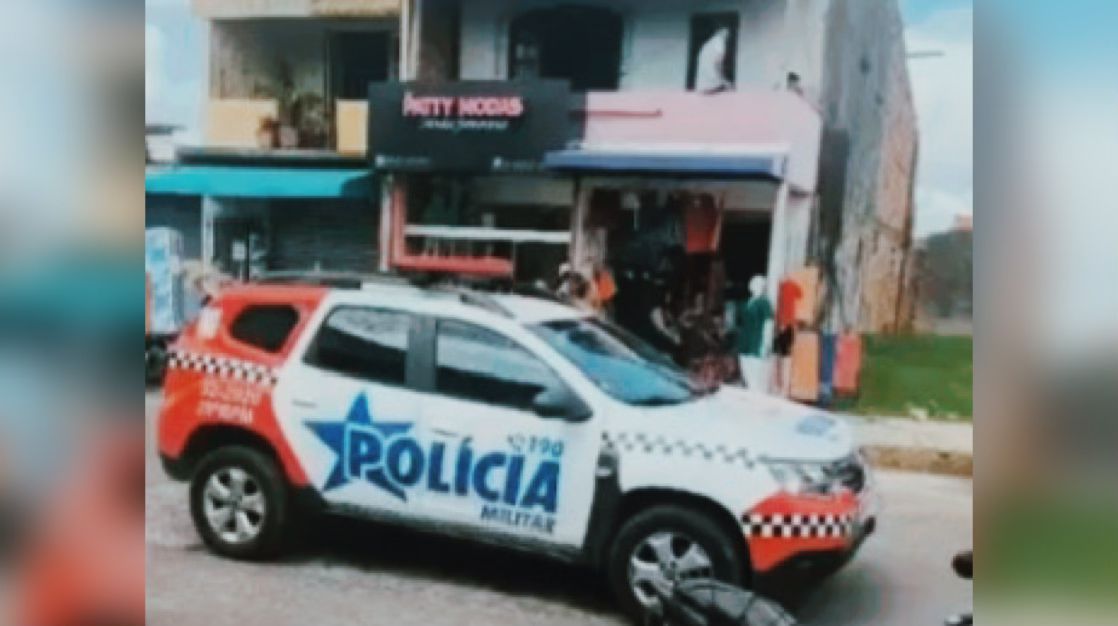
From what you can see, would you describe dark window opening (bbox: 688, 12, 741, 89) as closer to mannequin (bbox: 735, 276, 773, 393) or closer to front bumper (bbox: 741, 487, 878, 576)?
mannequin (bbox: 735, 276, 773, 393)

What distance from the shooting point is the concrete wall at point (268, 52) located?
925 cm

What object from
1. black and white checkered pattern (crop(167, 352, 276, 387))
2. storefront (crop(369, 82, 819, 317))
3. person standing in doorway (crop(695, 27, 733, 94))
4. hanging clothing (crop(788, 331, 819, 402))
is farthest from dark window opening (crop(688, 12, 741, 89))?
black and white checkered pattern (crop(167, 352, 276, 387))

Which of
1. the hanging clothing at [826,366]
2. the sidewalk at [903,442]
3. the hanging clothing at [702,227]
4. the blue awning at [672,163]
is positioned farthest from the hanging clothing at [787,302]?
the sidewalk at [903,442]

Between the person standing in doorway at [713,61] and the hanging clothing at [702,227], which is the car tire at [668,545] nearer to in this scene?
the hanging clothing at [702,227]

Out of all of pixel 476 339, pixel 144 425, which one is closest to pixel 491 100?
pixel 476 339

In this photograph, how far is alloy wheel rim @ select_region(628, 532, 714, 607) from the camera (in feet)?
10.7

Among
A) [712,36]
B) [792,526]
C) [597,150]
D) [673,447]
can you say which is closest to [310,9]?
[597,150]

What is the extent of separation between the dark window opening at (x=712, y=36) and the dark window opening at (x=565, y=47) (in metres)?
0.64

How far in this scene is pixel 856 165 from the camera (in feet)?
27.4

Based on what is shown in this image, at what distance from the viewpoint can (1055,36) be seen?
0.59 metres

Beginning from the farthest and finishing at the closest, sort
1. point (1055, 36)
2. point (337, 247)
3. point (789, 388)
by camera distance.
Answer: point (337, 247)
point (789, 388)
point (1055, 36)

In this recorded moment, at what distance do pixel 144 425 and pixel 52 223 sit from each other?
0.13 meters

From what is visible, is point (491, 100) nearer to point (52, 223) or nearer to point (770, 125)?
point (770, 125)

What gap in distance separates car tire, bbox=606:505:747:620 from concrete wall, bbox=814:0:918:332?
4.27 m
